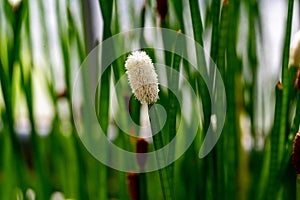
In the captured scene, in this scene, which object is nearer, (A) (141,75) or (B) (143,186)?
(A) (141,75)

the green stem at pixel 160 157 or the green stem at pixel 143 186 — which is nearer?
the green stem at pixel 160 157

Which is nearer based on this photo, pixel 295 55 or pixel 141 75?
pixel 141 75

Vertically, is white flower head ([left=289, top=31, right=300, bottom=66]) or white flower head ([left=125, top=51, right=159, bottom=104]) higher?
white flower head ([left=289, top=31, right=300, bottom=66])

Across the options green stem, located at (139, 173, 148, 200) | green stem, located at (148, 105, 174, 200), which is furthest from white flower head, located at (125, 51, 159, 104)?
green stem, located at (139, 173, 148, 200)

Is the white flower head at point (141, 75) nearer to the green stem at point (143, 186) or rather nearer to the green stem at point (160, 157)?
the green stem at point (160, 157)

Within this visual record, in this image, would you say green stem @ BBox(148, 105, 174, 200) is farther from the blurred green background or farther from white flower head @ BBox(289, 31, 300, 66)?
white flower head @ BBox(289, 31, 300, 66)

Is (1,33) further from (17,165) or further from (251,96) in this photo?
(251,96)

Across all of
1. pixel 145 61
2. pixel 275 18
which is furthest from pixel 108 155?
pixel 275 18

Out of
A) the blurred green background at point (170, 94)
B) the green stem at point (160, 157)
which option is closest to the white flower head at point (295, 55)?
A: the blurred green background at point (170, 94)
